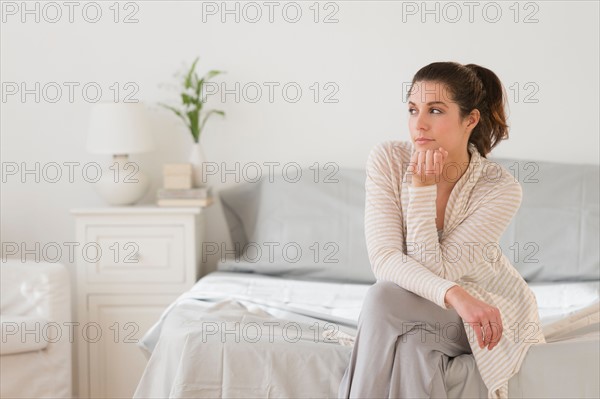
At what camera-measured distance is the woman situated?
186 cm

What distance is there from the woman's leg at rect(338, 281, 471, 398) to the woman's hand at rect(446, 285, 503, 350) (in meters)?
0.10

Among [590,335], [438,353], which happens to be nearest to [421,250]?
[438,353]

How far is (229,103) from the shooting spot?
340 centimetres

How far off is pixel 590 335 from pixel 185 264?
148 centimetres

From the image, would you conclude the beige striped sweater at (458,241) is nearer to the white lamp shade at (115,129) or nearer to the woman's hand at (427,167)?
the woman's hand at (427,167)

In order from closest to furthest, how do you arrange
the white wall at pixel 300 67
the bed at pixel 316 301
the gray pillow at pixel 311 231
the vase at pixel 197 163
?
1. the bed at pixel 316 301
2. the gray pillow at pixel 311 231
3. the vase at pixel 197 163
4. the white wall at pixel 300 67

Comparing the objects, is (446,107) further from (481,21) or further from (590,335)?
(481,21)

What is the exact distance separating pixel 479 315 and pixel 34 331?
148cm

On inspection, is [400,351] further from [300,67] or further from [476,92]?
[300,67]

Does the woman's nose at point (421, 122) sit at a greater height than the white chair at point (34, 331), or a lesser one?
greater

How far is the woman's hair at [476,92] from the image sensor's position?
2072 millimetres

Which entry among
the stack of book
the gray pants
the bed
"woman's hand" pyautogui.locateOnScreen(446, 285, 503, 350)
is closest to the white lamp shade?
the stack of book

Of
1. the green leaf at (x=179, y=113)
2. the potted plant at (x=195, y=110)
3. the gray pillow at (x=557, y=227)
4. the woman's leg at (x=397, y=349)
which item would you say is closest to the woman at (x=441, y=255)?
the woman's leg at (x=397, y=349)

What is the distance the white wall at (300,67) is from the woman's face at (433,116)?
4.24 feet
